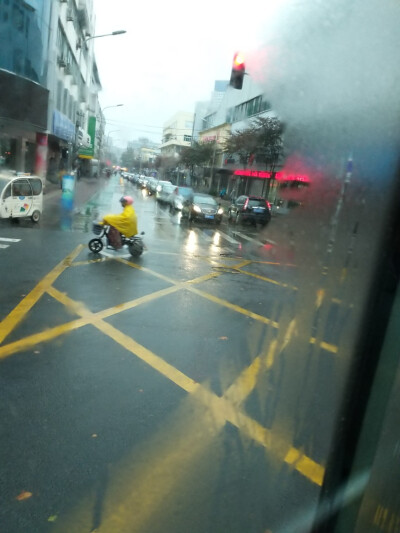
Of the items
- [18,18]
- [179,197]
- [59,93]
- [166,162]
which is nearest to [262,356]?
[166,162]

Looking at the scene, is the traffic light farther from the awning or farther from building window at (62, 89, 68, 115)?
building window at (62, 89, 68, 115)

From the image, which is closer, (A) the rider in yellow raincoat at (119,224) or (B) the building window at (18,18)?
(A) the rider in yellow raincoat at (119,224)

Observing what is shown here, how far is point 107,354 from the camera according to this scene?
163 inches

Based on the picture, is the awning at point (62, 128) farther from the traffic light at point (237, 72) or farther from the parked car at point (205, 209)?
the traffic light at point (237, 72)

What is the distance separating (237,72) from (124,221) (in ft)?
22.9

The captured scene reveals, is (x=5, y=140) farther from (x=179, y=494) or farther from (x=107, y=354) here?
(x=179, y=494)

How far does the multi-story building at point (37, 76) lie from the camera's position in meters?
16.4

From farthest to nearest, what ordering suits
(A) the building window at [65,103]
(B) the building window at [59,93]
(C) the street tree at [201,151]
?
(A) the building window at [65,103]
(B) the building window at [59,93]
(C) the street tree at [201,151]

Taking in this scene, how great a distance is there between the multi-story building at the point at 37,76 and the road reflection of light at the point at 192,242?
8558 millimetres

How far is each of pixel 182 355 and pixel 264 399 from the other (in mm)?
1157

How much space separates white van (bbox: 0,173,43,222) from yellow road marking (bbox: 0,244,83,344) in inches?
158

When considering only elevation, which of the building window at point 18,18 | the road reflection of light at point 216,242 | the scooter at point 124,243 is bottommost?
the road reflection of light at point 216,242

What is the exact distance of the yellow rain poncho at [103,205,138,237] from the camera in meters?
8.88

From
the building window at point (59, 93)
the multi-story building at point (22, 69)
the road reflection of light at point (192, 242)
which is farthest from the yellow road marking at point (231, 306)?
the building window at point (59, 93)
